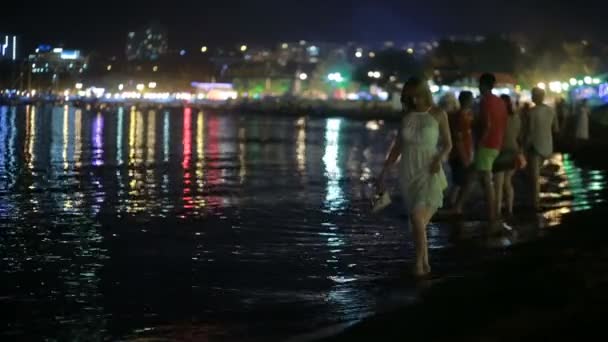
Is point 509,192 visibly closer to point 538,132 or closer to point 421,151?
point 538,132

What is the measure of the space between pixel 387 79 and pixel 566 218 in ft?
431

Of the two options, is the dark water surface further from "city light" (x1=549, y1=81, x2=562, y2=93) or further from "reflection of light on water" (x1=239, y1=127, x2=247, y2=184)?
"city light" (x1=549, y1=81, x2=562, y2=93)

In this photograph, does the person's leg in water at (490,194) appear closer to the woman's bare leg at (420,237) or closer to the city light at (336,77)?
the woman's bare leg at (420,237)

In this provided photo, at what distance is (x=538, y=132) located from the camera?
12.9m

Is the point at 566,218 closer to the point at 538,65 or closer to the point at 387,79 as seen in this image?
the point at 538,65

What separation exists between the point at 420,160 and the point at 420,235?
0.63 meters

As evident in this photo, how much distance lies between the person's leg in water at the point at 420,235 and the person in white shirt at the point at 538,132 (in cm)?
515

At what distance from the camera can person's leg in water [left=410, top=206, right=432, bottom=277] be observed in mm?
8062

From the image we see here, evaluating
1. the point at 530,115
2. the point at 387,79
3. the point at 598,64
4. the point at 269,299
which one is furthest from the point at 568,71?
the point at 269,299

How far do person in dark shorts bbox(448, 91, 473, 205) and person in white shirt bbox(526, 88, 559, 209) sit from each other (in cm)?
83

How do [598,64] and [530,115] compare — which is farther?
[598,64]

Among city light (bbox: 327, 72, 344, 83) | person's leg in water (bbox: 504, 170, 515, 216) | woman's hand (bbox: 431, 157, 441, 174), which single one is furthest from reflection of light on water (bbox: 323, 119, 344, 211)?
city light (bbox: 327, 72, 344, 83)

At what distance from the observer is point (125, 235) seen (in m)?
10.6

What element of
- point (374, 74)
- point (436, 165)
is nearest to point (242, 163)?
point (436, 165)
